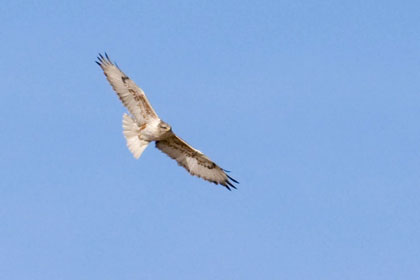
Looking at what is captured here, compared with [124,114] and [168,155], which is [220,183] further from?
[124,114]

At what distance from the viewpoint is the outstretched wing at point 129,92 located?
2141 cm

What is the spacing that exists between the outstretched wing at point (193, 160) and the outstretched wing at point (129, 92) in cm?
89

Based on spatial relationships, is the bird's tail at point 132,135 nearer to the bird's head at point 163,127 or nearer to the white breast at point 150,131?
the white breast at point 150,131

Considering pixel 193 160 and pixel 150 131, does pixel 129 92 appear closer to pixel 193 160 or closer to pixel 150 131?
pixel 150 131

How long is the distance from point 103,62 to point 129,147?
2.02m

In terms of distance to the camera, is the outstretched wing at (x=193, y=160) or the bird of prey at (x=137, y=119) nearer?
the bird of prey at (x=137, y=119)

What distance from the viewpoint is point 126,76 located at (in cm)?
2145

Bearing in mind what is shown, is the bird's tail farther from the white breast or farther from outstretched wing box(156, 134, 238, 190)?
outstretched wing box(156, 134, 238, 190)

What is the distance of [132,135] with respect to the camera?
70.3 feet

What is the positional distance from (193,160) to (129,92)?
228cm

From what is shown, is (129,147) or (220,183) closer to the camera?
(129,147)

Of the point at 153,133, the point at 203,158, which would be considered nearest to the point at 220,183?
the point at 203,158

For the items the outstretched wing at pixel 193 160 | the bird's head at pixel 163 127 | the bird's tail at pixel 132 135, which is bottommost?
the bird's tail at pixel 132 135

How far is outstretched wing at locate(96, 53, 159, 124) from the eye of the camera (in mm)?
21406
